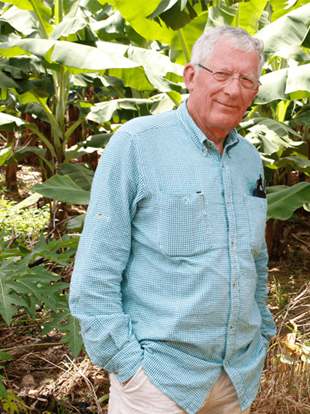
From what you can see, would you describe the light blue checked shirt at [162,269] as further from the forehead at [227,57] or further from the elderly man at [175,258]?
the forehead at [227,57]

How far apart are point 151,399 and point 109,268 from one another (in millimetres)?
433

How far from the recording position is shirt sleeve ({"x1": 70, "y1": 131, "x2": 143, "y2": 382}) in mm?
1337

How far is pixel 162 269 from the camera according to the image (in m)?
1.37

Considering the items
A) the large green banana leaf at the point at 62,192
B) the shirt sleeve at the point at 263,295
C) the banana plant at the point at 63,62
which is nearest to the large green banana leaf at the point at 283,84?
the banana plant at the point at 63,62

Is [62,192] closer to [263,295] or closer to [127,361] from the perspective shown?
[263,295]

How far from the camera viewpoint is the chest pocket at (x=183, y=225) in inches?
54.0

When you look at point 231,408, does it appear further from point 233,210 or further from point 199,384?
point 233,210

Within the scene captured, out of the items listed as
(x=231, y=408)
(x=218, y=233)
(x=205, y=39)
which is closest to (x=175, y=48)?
(x=205, y=39)

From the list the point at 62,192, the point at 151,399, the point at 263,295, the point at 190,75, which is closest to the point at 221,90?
the point at 190,75

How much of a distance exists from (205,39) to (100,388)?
2509 mm

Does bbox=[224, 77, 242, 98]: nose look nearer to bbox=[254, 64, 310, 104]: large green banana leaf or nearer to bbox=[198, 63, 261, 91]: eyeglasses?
bbox=[198, 63, 261, 91]: eyeglasses

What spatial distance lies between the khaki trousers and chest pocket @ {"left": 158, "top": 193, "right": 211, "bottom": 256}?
399mm

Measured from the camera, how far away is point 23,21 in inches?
224

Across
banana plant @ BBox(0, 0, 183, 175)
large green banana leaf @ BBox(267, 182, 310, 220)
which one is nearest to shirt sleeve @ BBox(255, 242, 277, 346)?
large green banana leaf @ BBox(267, 182, 310, 220)
